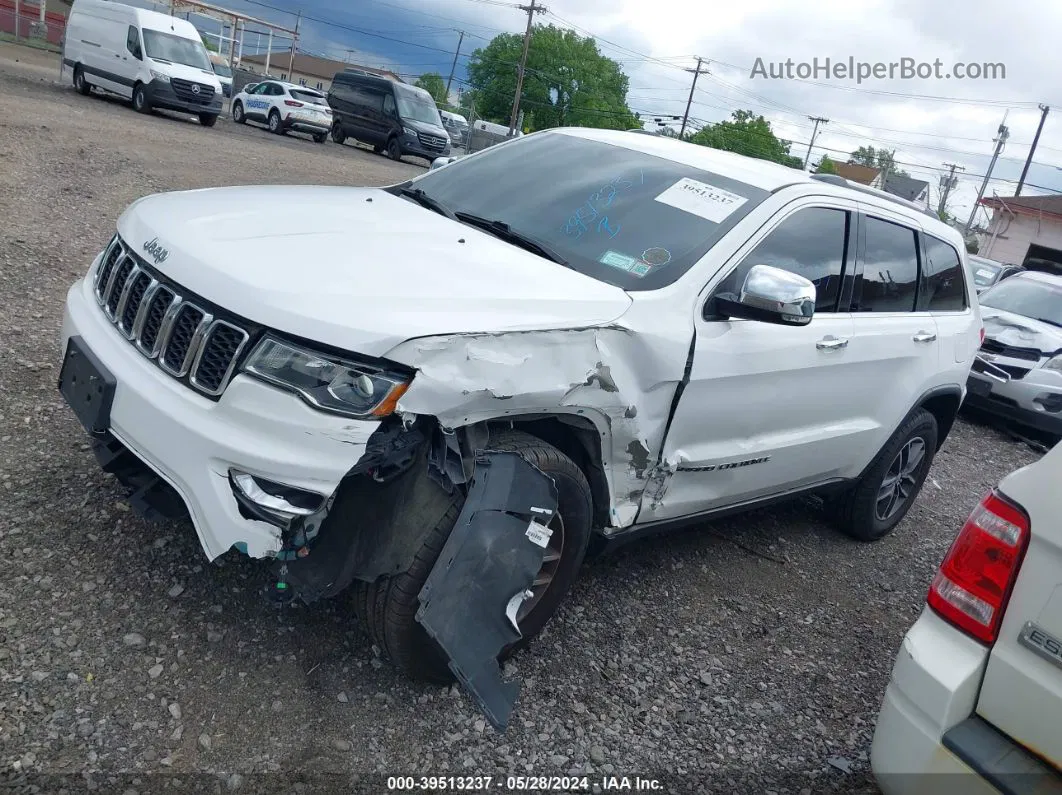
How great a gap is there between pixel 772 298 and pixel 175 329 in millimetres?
1991

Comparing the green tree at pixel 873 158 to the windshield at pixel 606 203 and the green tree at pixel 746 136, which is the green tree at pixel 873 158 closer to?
the green tree at pixel 746 136

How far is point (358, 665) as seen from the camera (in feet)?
9.61

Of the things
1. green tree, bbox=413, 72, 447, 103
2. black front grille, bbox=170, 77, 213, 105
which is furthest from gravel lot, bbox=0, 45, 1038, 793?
green tree, bbox=413, 72, 447, 103

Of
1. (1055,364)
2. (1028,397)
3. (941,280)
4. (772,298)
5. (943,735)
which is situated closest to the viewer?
(943,735)

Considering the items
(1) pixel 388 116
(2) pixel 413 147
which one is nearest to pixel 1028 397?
(2) pixel 413 147

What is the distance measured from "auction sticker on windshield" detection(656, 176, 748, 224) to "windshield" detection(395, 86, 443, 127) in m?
23.8

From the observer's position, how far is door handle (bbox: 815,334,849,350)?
3.66 meters

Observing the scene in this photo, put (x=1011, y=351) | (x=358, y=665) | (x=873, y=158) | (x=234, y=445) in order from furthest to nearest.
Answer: (x=873, y=158) < (x=1011, y=351) < (x=358, y=665) < (x=234, y=445)

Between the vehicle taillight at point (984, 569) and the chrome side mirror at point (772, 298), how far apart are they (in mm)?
1024

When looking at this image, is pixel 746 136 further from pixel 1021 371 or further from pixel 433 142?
pixel 1021 371

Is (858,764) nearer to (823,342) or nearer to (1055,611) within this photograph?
(1055,611)

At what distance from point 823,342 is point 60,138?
11.0 metres

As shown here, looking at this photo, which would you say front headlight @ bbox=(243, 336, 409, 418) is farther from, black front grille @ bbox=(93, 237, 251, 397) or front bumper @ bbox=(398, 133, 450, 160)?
front bumper @ bbox=(398, 133, 450, 160)

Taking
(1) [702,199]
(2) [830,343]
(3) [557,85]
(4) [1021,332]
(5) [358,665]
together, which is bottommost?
(5) [358,665]
